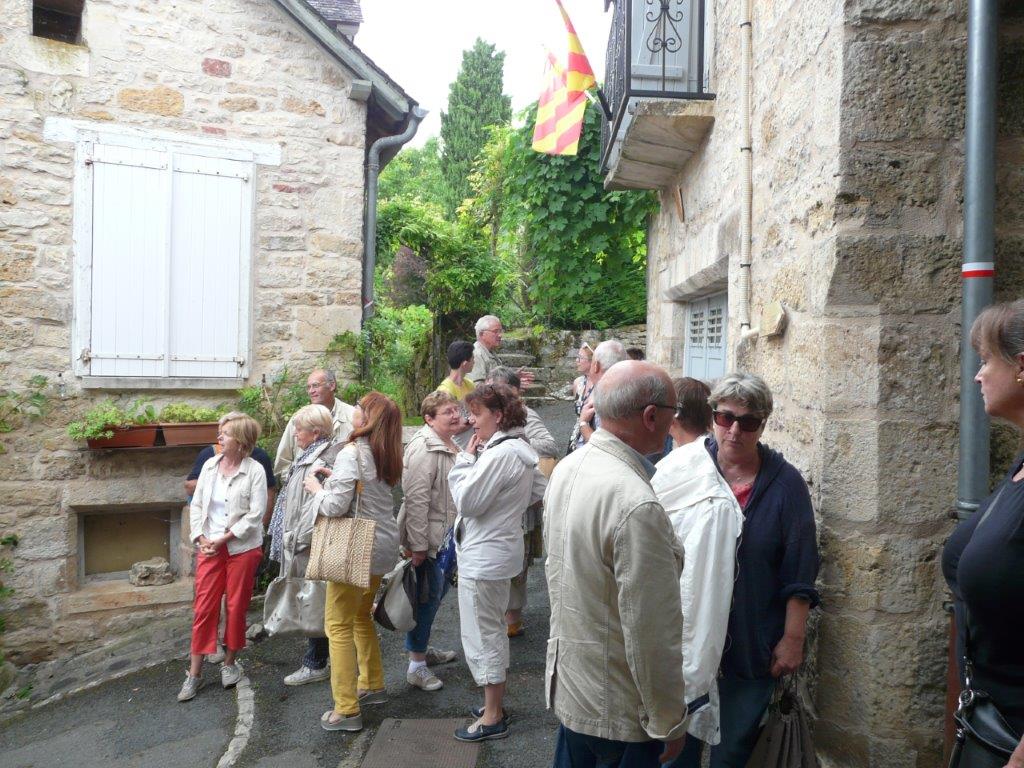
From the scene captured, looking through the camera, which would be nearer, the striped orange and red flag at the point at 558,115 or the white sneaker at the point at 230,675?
the white sneaker at the point at 230,675

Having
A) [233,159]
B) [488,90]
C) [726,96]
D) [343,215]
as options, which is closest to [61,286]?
[233,159]

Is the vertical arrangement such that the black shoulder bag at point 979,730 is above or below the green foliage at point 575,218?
below

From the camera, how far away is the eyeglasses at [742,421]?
256cm

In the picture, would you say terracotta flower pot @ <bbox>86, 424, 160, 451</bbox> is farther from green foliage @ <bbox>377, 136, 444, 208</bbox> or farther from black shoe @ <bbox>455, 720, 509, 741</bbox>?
green foliage @ <bbox>377, 136, 444, 208</bbox>

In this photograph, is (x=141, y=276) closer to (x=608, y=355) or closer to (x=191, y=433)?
(x=191, y=433)

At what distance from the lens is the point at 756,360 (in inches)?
143

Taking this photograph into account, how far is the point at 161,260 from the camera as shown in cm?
605

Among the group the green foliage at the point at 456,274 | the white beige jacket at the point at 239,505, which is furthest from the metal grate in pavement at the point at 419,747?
the green foliage at the point at 456,274

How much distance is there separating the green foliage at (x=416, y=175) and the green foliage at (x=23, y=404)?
1896cm

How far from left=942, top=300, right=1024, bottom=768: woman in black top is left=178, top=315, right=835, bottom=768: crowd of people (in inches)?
26.0

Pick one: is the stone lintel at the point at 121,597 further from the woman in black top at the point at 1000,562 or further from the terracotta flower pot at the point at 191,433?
the woman in black top at the point at 1000,562

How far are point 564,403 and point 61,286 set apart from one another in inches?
276

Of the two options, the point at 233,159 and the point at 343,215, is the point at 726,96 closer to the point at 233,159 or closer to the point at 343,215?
the point at 343,215

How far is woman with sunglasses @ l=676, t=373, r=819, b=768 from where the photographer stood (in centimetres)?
249
